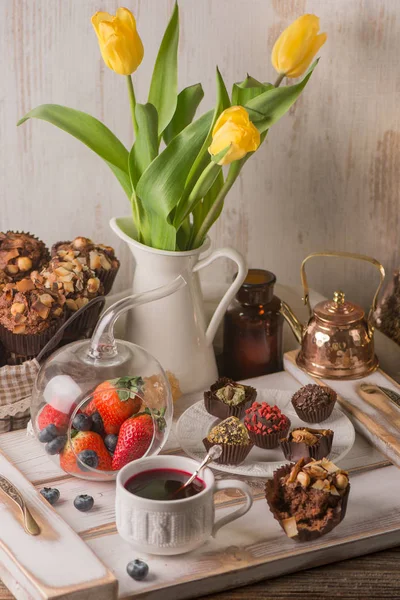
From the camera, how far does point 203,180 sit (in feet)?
3.87

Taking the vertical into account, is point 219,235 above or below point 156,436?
above

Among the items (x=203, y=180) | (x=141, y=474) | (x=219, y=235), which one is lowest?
(x=141, y=474)

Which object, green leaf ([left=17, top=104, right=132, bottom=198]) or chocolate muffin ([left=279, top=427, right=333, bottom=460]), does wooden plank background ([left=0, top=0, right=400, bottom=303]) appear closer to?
green leaf ([left=17, top=104, right=132, bottom=198])

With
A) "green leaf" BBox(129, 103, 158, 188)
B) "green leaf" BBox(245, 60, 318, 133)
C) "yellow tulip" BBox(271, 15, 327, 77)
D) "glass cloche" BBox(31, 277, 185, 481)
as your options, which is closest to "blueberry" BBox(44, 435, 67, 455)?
"glass cloche" BBox(31, 277, 185, 481)

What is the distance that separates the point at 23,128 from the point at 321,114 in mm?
529

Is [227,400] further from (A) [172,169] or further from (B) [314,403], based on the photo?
(A) [172,169]

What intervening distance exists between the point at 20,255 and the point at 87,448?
360 millimetres

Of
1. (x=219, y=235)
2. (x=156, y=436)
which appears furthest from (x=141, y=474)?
(x=219, y=235)

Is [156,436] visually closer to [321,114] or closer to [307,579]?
[307,579]

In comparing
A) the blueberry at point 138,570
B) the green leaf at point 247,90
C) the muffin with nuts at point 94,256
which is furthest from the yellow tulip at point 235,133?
the blueberry at point 138,570

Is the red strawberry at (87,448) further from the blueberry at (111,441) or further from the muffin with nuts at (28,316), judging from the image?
the muffin with nuts at (28,316)

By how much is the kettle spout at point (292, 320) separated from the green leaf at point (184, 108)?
13.0 inches

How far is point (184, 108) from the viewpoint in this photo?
1.27 meters

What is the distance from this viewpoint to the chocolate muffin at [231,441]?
42.0 inches
